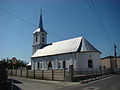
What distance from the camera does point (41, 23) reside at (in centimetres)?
6034

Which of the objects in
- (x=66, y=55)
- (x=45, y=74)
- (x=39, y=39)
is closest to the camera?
(x=45, y=74)

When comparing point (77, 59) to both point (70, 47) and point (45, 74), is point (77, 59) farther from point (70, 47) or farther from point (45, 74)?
point (45, 74)

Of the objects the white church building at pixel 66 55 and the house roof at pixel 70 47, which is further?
the house roof at pixel 70 47

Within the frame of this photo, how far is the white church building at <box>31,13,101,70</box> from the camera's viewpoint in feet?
124

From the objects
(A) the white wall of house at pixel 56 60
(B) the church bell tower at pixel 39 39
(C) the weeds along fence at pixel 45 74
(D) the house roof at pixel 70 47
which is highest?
(B) the church bell tower at pixel 39 39

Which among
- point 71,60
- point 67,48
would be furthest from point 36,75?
point 67,48

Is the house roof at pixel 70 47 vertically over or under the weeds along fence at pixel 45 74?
over

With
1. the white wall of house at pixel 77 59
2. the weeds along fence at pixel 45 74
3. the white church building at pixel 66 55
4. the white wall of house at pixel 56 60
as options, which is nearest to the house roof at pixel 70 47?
the white church building at pixel 66 55

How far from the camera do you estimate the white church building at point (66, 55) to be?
37.9m

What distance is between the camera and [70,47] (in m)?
41.6

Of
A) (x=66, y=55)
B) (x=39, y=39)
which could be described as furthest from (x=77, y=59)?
(x=39, y=39)

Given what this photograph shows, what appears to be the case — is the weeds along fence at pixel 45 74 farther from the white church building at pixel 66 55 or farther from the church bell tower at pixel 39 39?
the church bell tower at pixel 39 39

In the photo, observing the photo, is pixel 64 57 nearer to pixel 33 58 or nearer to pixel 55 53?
pixel 55 53

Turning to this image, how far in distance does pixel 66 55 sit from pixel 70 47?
8.95 ft
